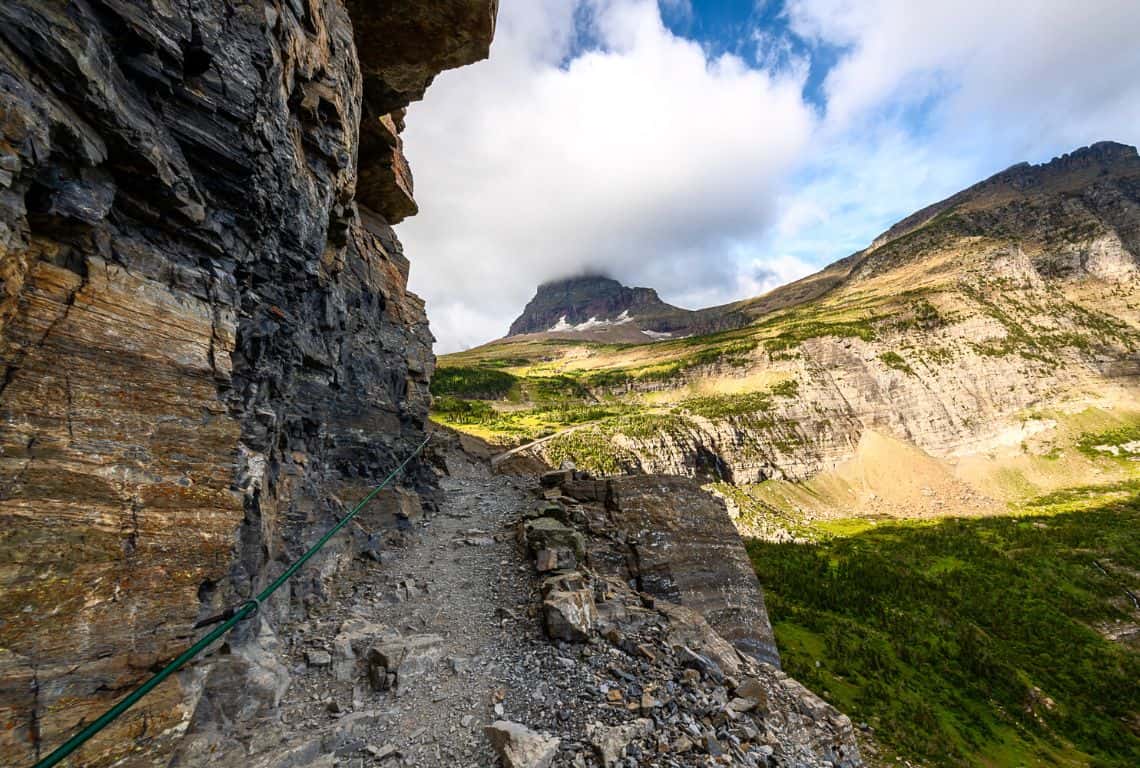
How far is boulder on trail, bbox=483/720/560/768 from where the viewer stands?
25.1ft

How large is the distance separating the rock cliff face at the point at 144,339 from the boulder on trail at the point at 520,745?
181 inches

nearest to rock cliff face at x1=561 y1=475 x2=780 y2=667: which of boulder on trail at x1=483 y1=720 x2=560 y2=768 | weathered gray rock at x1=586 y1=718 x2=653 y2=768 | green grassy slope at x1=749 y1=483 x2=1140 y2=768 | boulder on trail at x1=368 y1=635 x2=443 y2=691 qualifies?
boulder on trail at x1=368 y1=635 x2=443 y2=691

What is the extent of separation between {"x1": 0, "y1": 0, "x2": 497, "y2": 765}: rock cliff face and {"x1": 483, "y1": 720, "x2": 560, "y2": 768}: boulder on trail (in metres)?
4.60

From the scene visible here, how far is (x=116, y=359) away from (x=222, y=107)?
18.3 feet

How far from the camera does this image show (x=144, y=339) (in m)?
7.36

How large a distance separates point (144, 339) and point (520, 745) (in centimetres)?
943

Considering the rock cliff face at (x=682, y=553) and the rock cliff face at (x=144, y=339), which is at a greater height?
the rock cliff face at (x=144, y=339)

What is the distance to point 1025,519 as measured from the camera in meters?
89.2

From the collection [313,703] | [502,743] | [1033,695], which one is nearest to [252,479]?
Result: [313,703]

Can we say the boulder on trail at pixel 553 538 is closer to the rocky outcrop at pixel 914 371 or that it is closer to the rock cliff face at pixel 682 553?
the rock cliff face at pixel 682 553

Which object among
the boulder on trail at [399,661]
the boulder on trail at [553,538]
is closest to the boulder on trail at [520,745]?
the boulder on trail at [399,661]

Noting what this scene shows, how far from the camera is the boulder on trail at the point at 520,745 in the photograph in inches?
301

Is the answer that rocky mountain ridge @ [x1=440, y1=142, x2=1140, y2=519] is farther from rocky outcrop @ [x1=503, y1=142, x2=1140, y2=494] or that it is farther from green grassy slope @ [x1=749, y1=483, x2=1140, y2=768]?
green grassy slope @ [x1=749, y1=483, x2=1140, y2=768]

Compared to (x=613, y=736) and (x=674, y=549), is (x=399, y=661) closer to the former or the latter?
(x=613, y=736)
